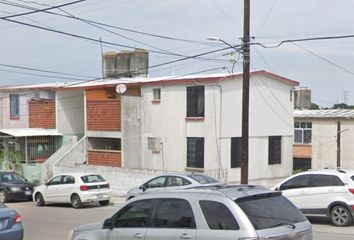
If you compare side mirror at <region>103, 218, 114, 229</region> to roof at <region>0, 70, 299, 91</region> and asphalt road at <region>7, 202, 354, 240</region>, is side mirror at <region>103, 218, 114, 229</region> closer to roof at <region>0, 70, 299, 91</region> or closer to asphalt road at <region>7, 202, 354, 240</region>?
asphalt road at <region>7, 202, 354, 240</region>

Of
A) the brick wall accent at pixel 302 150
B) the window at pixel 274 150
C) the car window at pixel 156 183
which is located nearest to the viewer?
the car window at pixel 156 183

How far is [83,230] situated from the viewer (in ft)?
30.9

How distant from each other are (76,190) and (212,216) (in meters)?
17.8

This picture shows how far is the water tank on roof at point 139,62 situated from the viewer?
40375mm

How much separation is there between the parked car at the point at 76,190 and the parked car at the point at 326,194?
9674 millimetres

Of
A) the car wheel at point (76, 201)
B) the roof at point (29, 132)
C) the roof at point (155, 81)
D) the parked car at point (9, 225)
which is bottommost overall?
the car wheel at point (76, 201)

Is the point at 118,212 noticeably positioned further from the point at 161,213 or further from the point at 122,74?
the point at 122,74

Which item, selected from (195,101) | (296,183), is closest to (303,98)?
(195,101)

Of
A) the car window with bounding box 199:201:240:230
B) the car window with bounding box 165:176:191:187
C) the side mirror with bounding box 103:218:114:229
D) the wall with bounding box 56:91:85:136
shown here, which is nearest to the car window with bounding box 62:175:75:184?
the car window with bounding box 165:176:191:187

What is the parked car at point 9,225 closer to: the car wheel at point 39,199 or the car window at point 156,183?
the car window at point 156,183

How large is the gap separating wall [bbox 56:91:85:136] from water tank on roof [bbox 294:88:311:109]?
23969 millimetres

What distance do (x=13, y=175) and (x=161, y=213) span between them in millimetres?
23375

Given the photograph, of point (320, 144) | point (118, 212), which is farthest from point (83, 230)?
point (320, 144)

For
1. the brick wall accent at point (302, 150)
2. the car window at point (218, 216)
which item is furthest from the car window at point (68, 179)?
the brick wall accent at point (302, 150)
